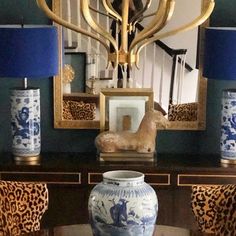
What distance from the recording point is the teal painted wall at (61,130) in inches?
126

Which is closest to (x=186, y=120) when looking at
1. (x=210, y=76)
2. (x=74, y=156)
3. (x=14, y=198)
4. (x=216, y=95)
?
(x=216, y=95)

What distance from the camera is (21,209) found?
7.59 ft

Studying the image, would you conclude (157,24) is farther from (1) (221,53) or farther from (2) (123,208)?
(1) (221,53)

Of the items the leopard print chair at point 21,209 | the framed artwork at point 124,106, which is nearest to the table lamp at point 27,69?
the framed artwork at point 124,106

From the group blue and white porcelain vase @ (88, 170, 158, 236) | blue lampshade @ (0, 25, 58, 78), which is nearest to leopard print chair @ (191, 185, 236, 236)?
blue and white porcelain vase @ (88, 170, 158, 236)

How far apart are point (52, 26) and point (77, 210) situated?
0.97 meters

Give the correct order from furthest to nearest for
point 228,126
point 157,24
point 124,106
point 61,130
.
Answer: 1. point 61,130
2. point 124,106
3. point 228,126
4. point 157,24

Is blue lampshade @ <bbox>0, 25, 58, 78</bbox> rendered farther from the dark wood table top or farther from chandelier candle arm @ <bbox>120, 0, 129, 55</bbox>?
the dark wood table top

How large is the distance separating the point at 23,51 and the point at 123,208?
1267 mm

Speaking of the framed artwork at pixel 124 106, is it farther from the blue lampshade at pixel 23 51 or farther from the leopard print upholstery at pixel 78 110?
the blue lampshade at pixel 23 51

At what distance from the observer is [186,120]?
3236 mm

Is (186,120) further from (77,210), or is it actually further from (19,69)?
(19,69)

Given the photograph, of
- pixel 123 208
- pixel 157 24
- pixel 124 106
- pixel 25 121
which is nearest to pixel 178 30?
pixel 157 24

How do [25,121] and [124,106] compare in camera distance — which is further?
[124,106]
